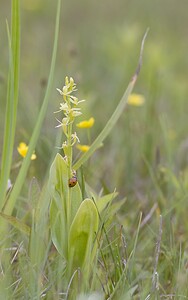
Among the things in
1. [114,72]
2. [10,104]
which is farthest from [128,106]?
[10,104]

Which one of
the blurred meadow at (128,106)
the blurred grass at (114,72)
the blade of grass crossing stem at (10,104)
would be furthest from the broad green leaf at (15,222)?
the blurred grass at (114,72)

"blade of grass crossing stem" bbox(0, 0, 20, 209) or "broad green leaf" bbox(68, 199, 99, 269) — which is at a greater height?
"blade of grass crossing stem" bbox(0, 0, 20, 209)

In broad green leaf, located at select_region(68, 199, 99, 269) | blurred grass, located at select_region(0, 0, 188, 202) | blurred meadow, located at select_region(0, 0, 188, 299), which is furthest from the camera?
blurred grass, located at select_region(0, 0, 188, 202)

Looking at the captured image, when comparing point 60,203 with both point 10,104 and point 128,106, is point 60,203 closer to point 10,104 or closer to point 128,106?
point 10,104

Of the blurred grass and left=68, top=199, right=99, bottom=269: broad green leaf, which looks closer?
left=68, top=199, right=99, bottom=269: broad green leaf

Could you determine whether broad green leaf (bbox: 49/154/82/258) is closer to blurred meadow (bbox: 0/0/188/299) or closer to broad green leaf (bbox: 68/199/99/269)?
broad green leaf (bbox: 68/199/99/269)

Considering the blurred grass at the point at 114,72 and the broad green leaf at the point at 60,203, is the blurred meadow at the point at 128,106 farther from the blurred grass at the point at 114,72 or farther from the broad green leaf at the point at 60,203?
the broad green leaf at the point at 60,203

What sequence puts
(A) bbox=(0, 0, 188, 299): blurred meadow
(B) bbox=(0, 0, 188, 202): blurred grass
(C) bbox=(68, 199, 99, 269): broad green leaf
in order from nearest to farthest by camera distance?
1. (C) bbox=(68, 199, 99, 269): broad green leaf
2. (A) bbox=(0, 0, 188, 299): blurred meadow
3. (B) bbox=(0, 0, 188, 202): blurred grass

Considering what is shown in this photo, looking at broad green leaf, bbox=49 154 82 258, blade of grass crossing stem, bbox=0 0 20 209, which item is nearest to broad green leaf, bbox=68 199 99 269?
Result: broad green leaf, bbox=49 154 82 258
